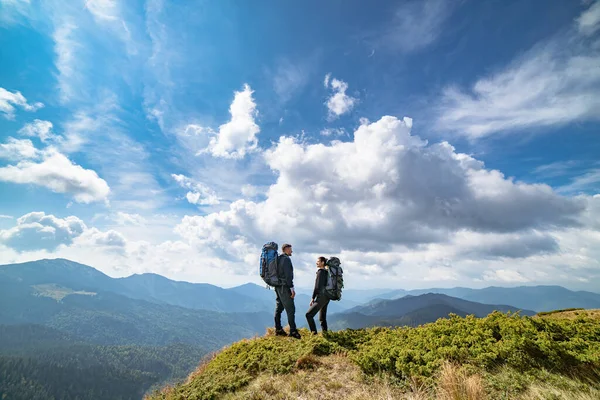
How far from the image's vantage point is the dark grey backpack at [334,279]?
11.8 meters

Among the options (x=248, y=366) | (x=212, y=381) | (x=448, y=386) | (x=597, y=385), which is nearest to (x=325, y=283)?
(x=248, y=366)

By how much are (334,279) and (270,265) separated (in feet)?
8.55

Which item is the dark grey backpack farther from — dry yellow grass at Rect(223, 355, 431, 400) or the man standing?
dry yellow grass at Rect(223, 355, 431, 400)

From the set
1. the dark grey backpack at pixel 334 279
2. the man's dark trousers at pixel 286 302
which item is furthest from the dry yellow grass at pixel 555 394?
the man's dark trousers at pixel 286 302

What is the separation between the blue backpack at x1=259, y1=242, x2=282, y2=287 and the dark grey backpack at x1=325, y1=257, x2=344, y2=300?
76.9 inches

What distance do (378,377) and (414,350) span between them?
1.31 meters

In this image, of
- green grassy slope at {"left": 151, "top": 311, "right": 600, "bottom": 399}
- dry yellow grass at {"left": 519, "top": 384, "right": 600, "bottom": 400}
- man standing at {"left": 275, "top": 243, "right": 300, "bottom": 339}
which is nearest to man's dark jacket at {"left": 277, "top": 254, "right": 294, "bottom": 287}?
man standing at {"left": 275, "top": 243, "right": 300, "bottom": 339}

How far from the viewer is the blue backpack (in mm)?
11930

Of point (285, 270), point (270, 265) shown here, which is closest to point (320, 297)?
point (285, 270)

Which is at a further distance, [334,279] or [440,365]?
[334,279]

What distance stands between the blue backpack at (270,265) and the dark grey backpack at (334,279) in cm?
195

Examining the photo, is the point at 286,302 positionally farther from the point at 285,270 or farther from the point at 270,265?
the point at 270,265

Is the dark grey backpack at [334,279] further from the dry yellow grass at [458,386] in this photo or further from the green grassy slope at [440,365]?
the dry yellow grass at [458,386]

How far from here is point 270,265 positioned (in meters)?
12.0
